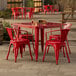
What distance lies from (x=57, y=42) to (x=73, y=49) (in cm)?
161

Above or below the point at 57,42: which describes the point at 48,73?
below

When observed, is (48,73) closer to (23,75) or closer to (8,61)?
(23,75)

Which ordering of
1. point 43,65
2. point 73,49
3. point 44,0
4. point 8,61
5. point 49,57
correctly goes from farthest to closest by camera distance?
1. point 44,0
2. point 73,49
3. point 49,57
4. point 8,61
5. point 43,65

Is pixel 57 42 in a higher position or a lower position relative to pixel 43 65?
higher

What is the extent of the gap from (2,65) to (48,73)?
3.40 feet

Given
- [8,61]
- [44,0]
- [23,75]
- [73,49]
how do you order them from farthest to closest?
[44,0] < [73,49] < [8,61] < [23,75]

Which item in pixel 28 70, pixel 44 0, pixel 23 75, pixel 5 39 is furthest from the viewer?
pixel 44 0

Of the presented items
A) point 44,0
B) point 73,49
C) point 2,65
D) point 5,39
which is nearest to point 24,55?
point 2,65

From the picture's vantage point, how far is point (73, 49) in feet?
21.9

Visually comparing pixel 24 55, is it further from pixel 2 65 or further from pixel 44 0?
pixel 44 0

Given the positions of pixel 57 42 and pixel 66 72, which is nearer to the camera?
pixel 66 72

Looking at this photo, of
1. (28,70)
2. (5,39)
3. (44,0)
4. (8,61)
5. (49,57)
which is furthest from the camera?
(44,0)

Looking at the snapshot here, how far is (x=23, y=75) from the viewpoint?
434 cm

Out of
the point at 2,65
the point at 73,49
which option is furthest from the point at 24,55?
the point at 73,49
